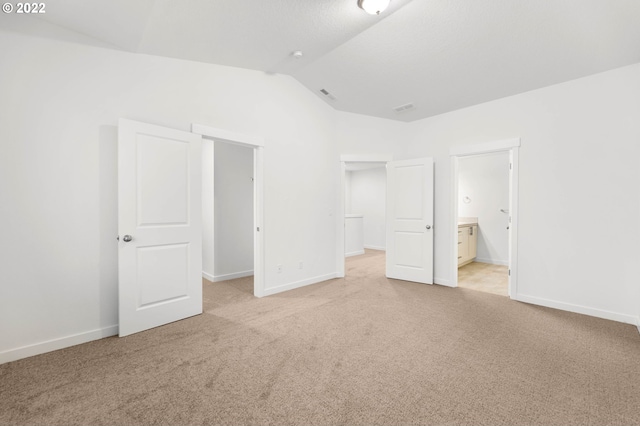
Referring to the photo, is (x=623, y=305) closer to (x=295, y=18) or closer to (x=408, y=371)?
(x=408, y=371)

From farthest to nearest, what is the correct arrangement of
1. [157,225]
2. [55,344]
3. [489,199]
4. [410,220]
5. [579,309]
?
[489,199] → [410,220] → [579,309] → [157,225] → [55,344]

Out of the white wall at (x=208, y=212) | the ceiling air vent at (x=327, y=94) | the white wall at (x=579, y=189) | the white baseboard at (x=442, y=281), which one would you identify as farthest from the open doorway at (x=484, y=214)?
the white wall at (x=208, y=212)

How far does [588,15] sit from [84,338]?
17.0 feet

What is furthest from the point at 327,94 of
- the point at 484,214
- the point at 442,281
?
the point at 484,214

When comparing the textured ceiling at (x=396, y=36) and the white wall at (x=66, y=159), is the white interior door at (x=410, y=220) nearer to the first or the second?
the textured ceiling at (x=396, y=36)

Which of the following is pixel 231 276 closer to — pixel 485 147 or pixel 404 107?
pixel 404 107

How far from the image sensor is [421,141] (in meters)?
4.73

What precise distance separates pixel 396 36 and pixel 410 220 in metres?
2.64

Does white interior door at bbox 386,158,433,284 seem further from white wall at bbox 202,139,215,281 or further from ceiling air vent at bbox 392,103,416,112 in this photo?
white wall at bbox 202,139,215,281

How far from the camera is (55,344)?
2381 mm

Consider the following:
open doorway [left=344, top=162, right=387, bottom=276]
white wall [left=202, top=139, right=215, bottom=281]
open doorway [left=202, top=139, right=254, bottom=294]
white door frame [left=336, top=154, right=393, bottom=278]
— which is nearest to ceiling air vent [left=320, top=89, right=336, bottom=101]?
white door frame [left=336, top=154, right=393, bottom=278]

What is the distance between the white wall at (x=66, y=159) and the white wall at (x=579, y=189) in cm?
386

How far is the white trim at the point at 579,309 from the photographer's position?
3.00 m

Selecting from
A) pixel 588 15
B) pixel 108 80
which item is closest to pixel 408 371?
pixel 588 15
